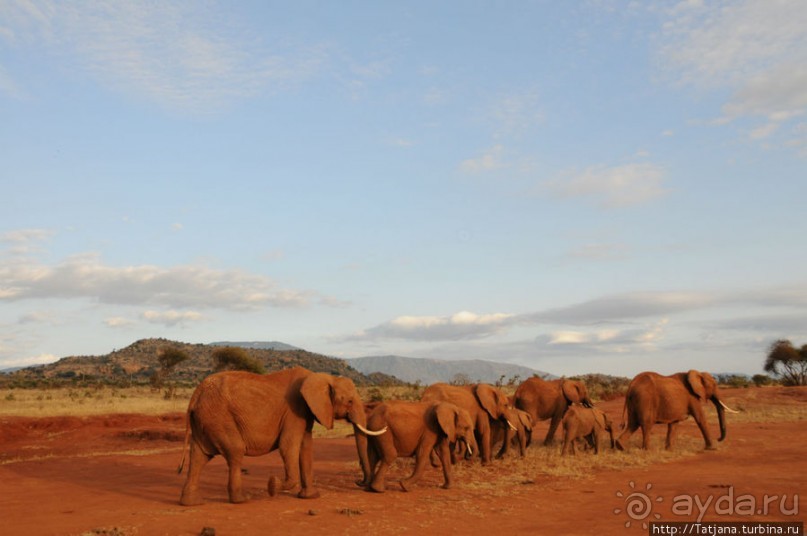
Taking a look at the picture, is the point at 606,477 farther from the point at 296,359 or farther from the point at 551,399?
the point at 296,359

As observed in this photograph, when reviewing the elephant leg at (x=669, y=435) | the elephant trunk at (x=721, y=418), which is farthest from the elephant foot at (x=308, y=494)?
the elephant trunk at (x=721, y=418)

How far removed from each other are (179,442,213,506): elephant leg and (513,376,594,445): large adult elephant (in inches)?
464

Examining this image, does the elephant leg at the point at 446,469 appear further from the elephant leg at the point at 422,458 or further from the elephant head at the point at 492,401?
the elephant head at the point at 492,401

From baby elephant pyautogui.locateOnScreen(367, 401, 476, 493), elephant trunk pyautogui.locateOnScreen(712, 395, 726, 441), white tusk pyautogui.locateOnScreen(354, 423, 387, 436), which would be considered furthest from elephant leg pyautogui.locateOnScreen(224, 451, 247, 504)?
elephant trunk pyautogui.locateOnScreen(712, 395, 726, 441)

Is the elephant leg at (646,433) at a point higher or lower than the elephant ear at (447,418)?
lower

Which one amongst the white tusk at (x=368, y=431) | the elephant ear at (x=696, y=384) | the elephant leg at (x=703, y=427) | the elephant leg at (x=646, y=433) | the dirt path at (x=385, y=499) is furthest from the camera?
the elephant ear at (x=696, y=384)

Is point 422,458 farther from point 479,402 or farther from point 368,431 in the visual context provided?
point 479,402

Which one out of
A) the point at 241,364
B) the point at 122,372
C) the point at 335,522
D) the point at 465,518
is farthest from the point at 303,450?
the point at 122,372

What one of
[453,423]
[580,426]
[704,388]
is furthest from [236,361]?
[453,423]

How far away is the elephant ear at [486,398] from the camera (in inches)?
677

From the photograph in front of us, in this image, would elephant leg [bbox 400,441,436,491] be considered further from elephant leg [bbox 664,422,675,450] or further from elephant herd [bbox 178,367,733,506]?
elephant leg [bbox 664,422,675,450]

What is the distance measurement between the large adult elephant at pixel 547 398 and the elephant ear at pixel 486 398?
3.75m

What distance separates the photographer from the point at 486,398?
17.3 meters

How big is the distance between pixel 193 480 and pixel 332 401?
2.89 metres
